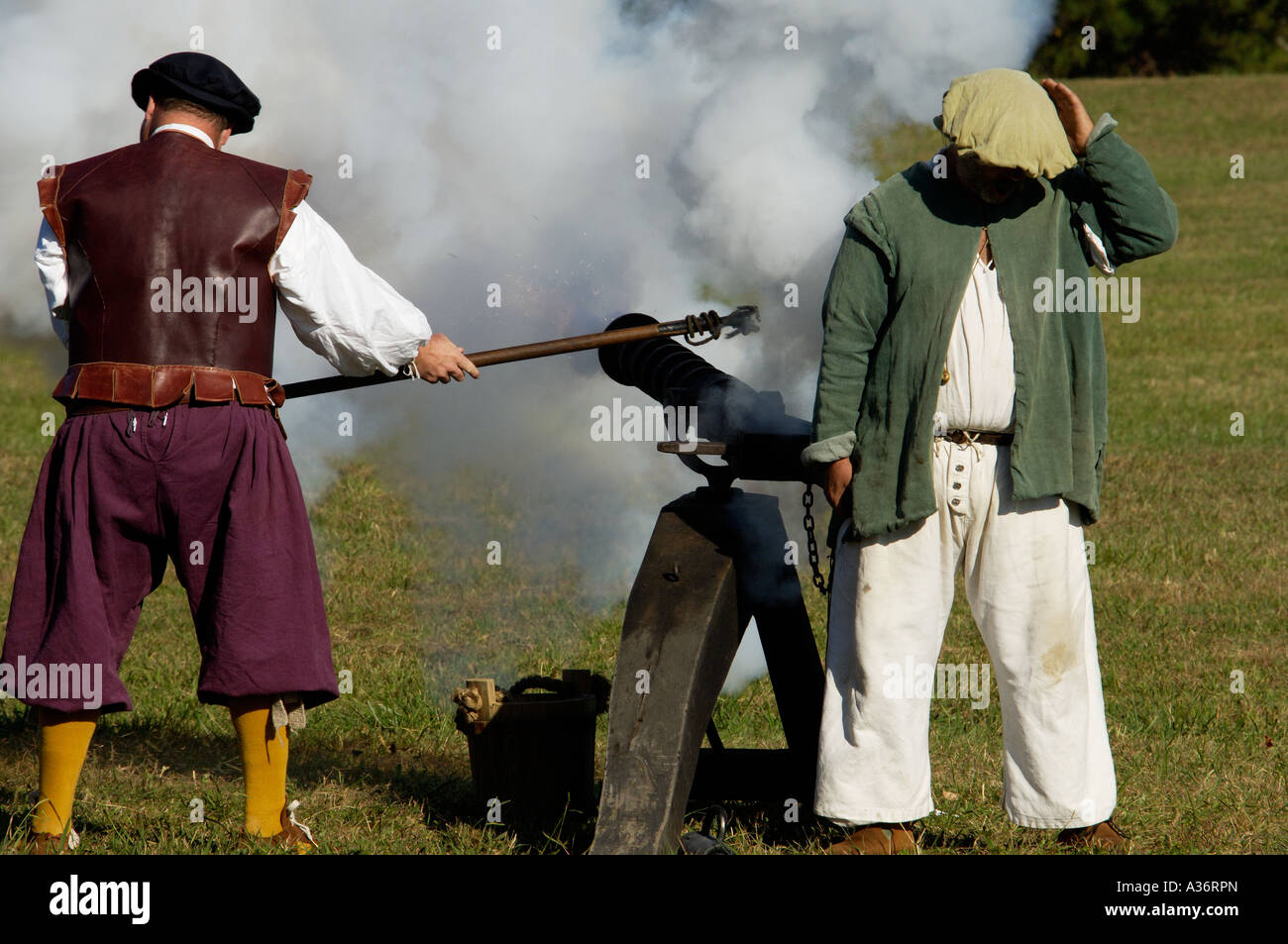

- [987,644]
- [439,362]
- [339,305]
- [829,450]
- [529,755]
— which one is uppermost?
[339,305]

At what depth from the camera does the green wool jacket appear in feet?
13.6

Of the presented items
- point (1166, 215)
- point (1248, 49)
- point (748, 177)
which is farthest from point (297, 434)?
point (1248, 49)

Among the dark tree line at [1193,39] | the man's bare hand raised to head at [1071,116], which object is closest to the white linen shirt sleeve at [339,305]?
the man's bare hand raised to head at [1071,116]

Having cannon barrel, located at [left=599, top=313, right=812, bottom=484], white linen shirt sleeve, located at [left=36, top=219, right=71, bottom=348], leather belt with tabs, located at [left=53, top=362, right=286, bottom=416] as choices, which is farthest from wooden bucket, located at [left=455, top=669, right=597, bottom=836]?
white linen shirt sleeve, located at [left=36, top=219, right=71, bottom=348]

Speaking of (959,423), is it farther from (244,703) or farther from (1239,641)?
(1239,641)

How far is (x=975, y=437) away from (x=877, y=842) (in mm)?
1113

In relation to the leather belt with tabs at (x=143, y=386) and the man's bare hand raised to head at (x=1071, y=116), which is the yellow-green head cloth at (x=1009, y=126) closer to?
the man's bare hand raised to head at (x=1071, y=116)

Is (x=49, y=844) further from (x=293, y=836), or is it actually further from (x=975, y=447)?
(x=975, y=447)

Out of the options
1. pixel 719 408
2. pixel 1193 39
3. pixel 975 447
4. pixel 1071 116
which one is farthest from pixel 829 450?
pixel 1193 39

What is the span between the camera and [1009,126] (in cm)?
394

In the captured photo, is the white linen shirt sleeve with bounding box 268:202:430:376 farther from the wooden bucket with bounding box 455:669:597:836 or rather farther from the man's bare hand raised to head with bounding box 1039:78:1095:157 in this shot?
the man's bare hand raised to head with bounding box 1039:78:1095:157

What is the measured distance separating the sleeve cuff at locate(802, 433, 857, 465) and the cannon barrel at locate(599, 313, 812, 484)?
204mm

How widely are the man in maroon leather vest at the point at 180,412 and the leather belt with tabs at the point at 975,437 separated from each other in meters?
1.46

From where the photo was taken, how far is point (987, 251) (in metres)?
4.18
